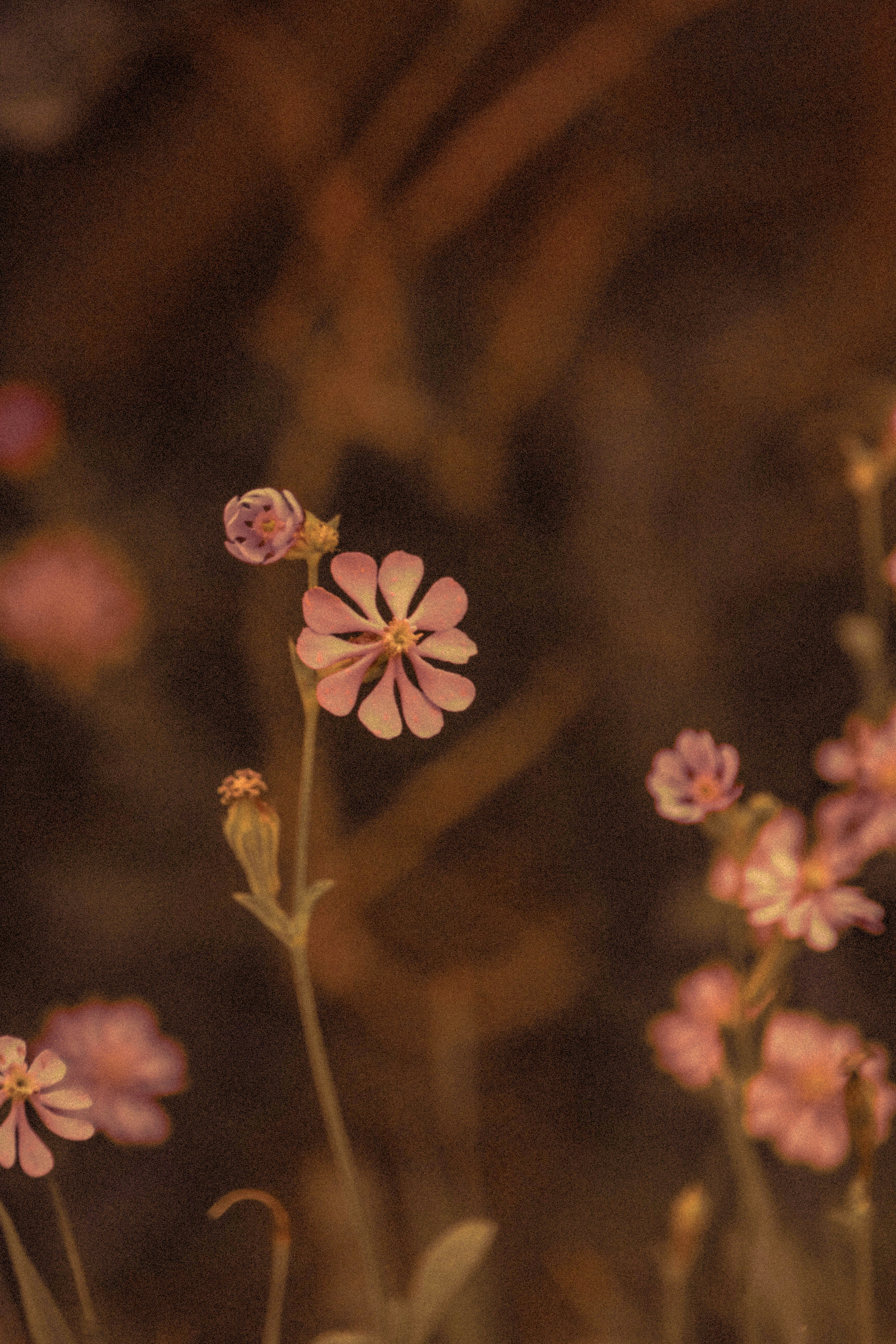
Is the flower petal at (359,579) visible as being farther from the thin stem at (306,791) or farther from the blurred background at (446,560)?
the blurred background at (446,560)

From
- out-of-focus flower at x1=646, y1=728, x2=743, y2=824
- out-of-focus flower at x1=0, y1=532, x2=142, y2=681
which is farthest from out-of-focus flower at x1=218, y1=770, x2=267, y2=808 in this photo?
out-of-focus flower at x1=0, y1=532, x2=142, y2=681

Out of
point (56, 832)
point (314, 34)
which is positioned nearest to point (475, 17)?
point (314, 34)

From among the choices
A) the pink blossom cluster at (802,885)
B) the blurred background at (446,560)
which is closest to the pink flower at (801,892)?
the pink blossom cluster at (802,885)

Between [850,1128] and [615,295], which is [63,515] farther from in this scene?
[850,1128]

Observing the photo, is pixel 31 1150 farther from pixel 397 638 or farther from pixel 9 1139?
pixel 397 638

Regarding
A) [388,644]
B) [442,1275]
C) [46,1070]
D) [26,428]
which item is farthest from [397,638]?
[26,428]

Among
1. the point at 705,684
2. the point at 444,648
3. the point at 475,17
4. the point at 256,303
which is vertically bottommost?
the point at 444,648

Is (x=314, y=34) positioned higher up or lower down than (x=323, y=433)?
higher up
